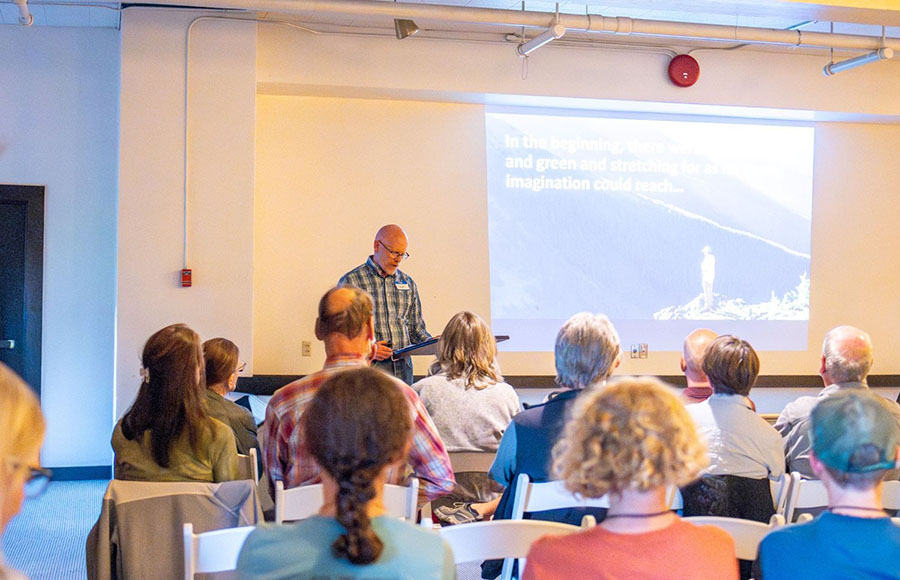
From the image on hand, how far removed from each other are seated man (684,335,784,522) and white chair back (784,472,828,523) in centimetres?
14

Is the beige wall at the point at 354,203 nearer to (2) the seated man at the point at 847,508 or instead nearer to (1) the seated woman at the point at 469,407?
(1) the seated woman at the point at 469,407

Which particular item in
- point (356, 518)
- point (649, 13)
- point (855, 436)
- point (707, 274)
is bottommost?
point (356, 518)

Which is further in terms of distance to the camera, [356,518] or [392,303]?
[392,303]

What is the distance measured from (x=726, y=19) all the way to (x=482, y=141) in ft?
6.21

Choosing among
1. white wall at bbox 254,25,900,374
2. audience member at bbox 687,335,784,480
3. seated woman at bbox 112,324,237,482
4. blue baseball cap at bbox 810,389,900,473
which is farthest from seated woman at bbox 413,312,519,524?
white wall at bbox 254,25,900,374

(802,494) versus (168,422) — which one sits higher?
(168,422)

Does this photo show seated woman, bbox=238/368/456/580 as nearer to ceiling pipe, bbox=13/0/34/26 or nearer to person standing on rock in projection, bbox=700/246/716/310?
ceiling pipe, bbox=13/0/34/26

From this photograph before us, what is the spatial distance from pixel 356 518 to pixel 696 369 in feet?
8.62

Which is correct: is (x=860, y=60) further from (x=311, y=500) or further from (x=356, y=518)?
(x=356, y=518)

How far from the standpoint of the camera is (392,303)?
17.9 ft

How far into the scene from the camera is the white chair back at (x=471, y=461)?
138 inches

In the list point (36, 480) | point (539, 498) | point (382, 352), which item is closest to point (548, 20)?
point (382, 352)

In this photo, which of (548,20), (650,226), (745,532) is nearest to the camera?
(745,532)

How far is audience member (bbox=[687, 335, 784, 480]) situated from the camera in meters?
2.97
